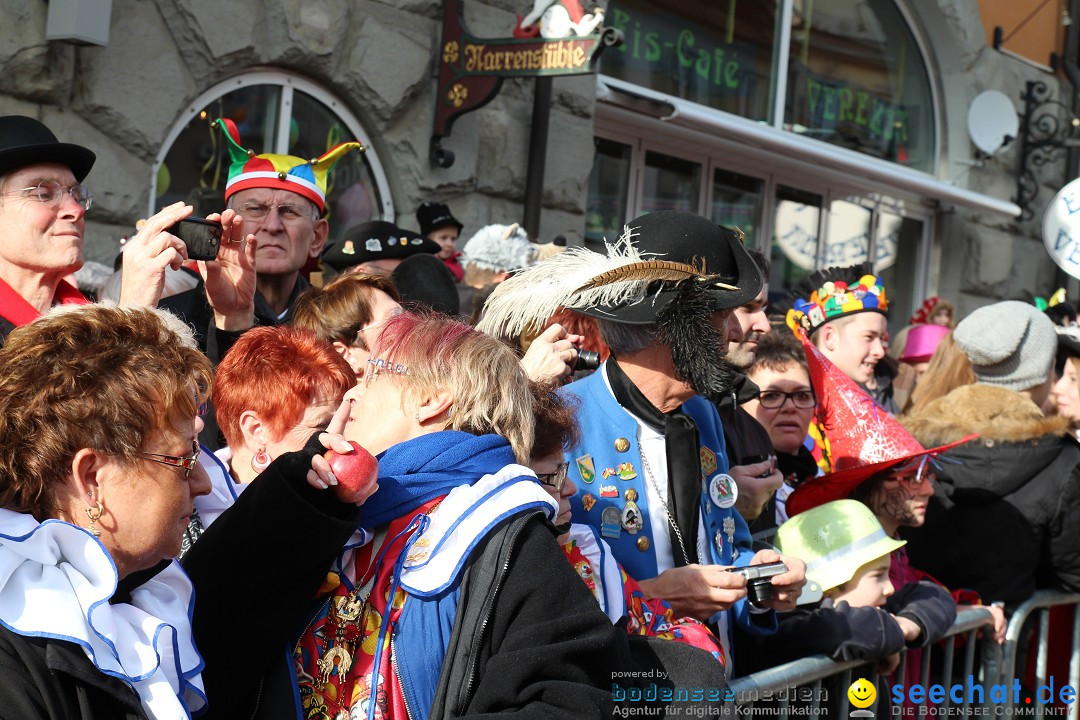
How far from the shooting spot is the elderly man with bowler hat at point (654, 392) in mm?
2898

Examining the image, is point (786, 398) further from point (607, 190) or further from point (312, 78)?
point (607, 190)

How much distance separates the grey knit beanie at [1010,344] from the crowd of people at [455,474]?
0.01 m

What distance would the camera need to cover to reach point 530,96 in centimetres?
651

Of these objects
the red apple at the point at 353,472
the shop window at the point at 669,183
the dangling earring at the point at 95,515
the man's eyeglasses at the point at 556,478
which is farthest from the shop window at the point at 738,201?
the dangling earring at the point at 95,515

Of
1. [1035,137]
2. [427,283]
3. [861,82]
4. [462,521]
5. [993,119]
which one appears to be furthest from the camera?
[1035,137]

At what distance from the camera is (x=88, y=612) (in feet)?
5.58

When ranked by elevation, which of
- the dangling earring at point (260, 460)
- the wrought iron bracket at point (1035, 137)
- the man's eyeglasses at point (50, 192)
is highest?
the wrought iron bracket at point (1035, 137)

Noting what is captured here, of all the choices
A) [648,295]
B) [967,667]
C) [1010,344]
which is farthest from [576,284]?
[1010,344]

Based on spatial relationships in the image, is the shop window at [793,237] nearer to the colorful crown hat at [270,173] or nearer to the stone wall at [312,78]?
the stone wall at [312,78]

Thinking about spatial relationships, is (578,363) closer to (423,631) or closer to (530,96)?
(423,631)

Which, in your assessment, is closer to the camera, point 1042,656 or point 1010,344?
point 1042,656

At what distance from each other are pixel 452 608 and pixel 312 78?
4064 mm

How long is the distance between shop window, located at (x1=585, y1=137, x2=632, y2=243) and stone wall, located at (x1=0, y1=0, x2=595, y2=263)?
2.75 ft

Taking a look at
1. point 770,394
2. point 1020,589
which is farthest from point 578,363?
point 1020,589
